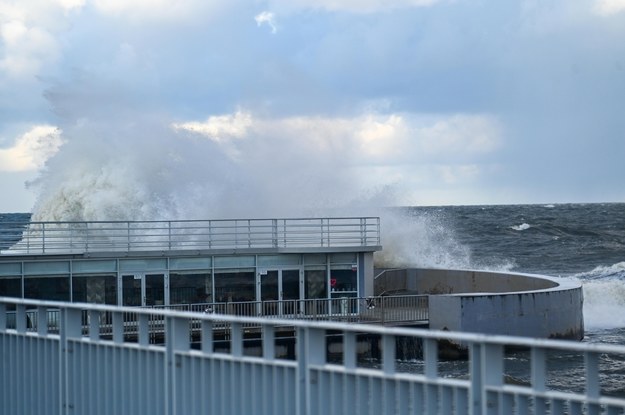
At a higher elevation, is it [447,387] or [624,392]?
[447,387]

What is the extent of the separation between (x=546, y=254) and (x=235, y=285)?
57060 mm

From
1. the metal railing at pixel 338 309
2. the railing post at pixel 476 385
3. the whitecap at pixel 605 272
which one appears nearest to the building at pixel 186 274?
the metal railing at pixel 338 309

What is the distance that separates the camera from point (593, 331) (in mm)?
37531

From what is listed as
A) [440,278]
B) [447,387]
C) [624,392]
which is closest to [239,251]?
[440,278]

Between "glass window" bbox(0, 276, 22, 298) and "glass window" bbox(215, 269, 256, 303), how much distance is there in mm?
5640

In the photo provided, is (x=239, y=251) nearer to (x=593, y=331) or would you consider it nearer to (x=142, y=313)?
(x=593, y=331)

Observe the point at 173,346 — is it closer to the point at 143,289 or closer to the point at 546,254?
the point at 143,289

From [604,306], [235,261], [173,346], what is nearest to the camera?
[173,346]

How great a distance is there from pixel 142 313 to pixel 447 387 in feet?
8.34

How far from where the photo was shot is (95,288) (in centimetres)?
3047

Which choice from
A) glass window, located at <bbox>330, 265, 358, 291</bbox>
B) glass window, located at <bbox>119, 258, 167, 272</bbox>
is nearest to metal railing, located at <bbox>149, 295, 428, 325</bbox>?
glass window, located at <bbox>330, 265, 358, 291</bbox>

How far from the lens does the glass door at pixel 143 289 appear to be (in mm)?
30781

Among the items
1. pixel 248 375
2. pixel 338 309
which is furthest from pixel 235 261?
pixel 248 375

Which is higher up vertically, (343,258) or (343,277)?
(343,258)
